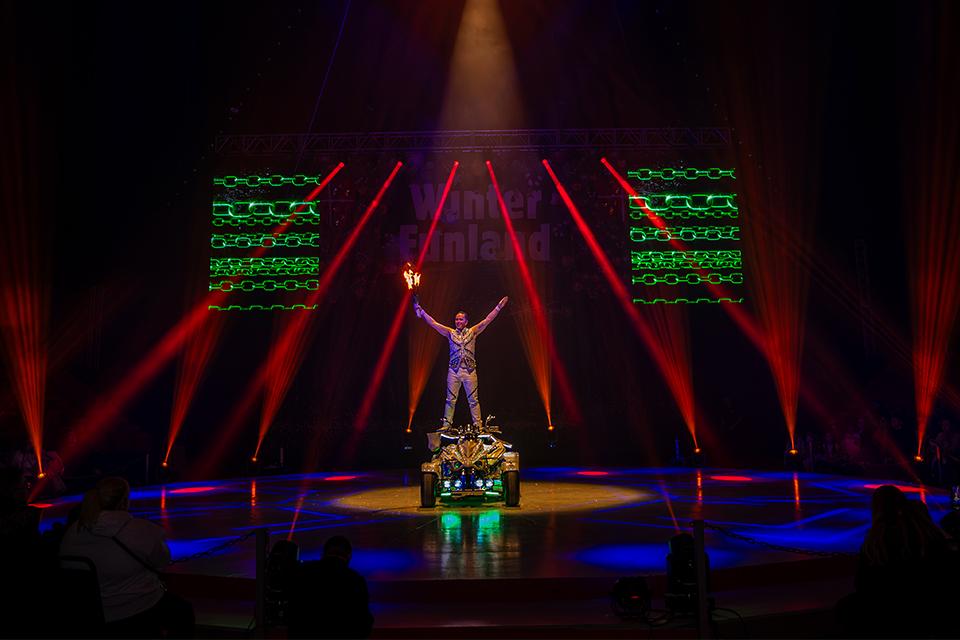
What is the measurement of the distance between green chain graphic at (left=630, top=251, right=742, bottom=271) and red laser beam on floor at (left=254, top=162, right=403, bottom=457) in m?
5.52

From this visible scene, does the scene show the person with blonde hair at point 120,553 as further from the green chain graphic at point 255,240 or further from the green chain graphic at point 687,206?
the green chain graphic at point 687,206

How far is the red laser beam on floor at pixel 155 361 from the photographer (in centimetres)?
1314

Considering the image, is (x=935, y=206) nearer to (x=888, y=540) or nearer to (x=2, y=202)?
(x=888, y=540)

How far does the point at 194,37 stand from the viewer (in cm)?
1138

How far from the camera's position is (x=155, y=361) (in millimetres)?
14117

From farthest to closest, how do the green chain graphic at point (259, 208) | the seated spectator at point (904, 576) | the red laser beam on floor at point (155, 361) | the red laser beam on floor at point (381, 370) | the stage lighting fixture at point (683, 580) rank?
the red laser beam on floor at point (381, 370)
the green chain graphic at point (259, 208)
the red laser beam on floor at point (155, 361)
the stage lighting fixture at point (683, 580)
the seated spectator at point (904, 576)

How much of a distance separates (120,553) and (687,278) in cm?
1255

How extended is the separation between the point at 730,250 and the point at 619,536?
917cm

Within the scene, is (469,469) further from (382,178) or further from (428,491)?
(382,178)

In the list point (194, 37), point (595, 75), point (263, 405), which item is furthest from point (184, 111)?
point (595, 75)

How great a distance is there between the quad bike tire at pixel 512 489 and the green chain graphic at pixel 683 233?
730cm

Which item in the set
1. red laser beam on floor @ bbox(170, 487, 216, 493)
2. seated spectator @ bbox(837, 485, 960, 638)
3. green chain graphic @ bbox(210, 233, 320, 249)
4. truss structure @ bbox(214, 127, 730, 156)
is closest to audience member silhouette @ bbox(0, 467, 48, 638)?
seated spectator @ bbox(837, 485, 960, 638)

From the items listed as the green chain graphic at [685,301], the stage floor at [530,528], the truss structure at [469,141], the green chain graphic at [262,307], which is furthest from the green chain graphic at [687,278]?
the green chain graphic at [262,307]

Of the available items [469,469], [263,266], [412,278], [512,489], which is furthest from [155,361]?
[512,489]
